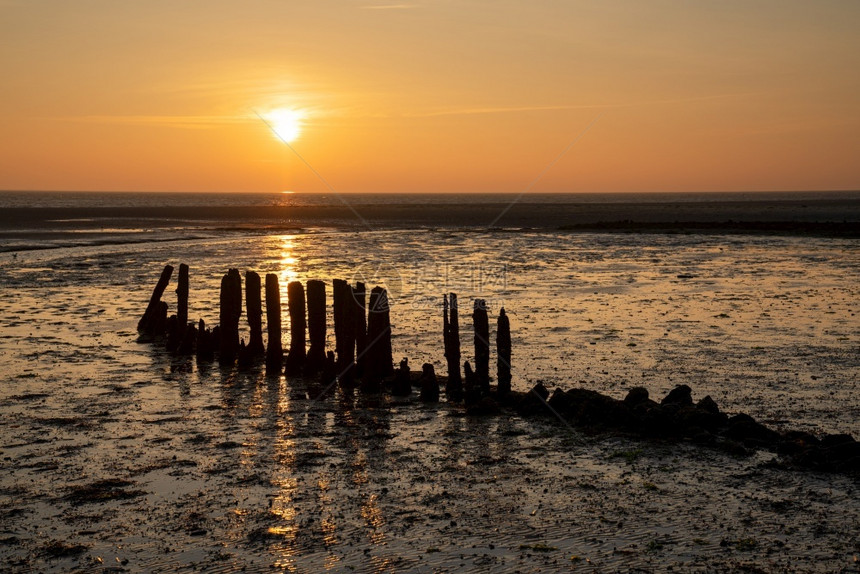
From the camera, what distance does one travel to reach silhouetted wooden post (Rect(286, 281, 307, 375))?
1535 centimetres

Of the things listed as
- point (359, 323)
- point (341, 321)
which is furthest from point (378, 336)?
point (341, 321)

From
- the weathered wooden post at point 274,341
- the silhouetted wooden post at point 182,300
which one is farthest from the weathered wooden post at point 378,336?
the silhouetted wooden post at point 182,300

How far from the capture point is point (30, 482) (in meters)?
9.34

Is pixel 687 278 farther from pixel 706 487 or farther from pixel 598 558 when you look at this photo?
pixel 598 558

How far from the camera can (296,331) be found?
15.5 meters

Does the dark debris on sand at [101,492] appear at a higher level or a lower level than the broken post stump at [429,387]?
lower

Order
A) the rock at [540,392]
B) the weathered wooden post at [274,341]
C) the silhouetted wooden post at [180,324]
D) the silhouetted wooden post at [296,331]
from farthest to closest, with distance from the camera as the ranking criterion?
1. the silhouetted wooden post at [180,324]
2. the weathered wooden post at [274,341]
3. the silhouetted wooden post at [296,331]
4. the rock at [540,392]

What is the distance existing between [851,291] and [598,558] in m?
22.0

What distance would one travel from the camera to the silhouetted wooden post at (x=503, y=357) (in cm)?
1285

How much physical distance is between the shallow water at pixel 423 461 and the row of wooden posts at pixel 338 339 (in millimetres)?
634

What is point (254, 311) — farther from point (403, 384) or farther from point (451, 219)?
point (451, 219)

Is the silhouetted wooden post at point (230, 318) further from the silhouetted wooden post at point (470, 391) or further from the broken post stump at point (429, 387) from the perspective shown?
the silhouetted wooden post at point (470, 391)

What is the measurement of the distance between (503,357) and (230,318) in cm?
640

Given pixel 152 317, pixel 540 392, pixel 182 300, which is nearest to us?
pixel 540 392
